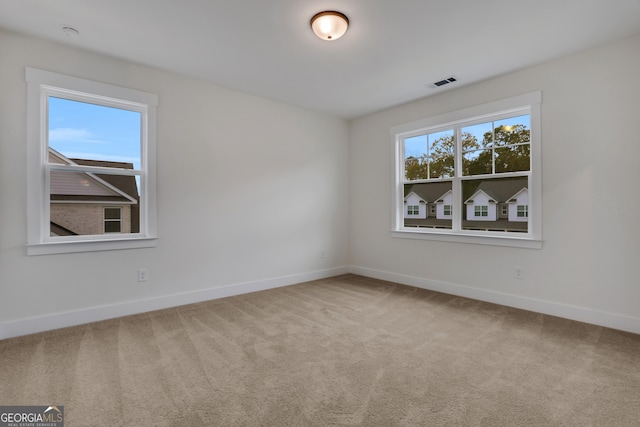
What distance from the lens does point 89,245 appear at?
308cm

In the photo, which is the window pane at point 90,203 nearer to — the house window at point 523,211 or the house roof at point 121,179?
the house roof at point 121,179

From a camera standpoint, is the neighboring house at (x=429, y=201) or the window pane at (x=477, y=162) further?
the neighboring house at (x=429, y=201)

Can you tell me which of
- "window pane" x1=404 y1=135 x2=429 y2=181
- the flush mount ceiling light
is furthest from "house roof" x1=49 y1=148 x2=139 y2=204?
"window pane" x1=404 y1=135 x2=429 y2=181

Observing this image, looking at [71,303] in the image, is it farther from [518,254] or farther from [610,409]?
[518,254]

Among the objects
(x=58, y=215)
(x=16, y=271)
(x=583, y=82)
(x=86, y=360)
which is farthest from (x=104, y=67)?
(x=583, y=82)

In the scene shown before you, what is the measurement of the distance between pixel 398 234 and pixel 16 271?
4425 millimetres

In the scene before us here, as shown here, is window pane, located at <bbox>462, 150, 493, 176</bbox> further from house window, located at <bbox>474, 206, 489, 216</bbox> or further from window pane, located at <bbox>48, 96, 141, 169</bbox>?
window pane, located at <bbox>48, 96, 141, 169</bbox>

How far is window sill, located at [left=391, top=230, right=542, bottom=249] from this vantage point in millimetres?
3422

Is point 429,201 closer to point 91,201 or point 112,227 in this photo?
point 112,227

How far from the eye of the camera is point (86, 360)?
2295 millimetres

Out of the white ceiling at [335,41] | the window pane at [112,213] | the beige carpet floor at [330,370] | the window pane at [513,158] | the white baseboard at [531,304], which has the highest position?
the white ceiling at [335,41]

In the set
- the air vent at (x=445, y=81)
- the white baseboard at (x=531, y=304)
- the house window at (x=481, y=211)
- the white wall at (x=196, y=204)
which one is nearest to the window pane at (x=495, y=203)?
the house window at (x=481, y=211)

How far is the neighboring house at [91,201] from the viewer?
301 centimetres

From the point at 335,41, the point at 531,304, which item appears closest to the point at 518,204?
the point at 531,304
